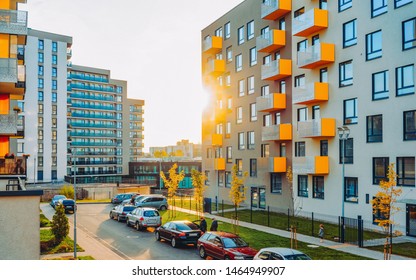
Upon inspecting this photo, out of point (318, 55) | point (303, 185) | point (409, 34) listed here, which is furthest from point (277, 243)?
point (318, 55)

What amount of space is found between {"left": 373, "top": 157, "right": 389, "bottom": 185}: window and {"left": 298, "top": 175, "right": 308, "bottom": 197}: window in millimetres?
6182

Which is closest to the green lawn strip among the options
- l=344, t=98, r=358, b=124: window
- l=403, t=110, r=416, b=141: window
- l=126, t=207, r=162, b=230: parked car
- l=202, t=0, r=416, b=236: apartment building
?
l=126, t=207, r=162, b=230: parked car

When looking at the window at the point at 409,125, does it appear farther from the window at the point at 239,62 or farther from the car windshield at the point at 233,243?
the window at the point at 239,62

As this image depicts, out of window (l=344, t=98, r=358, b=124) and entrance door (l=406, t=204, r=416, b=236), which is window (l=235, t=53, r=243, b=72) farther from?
entrance door (l=406, t=204, r=416, b=236)

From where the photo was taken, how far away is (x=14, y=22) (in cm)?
1738

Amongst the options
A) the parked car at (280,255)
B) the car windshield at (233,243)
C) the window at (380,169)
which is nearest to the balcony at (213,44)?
the window at (380,169)

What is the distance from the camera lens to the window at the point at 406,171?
19.5m

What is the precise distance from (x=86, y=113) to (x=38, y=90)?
38.6ft

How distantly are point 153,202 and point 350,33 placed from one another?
672 inches

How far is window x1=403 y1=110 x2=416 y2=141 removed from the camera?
1936 centimetres

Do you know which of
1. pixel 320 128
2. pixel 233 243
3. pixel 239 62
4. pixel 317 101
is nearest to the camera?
pixel 233 243

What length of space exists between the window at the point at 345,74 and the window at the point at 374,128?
8.47 ft

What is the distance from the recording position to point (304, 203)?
27.5m

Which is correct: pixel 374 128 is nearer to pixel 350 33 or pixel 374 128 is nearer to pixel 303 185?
pixel 350 33
